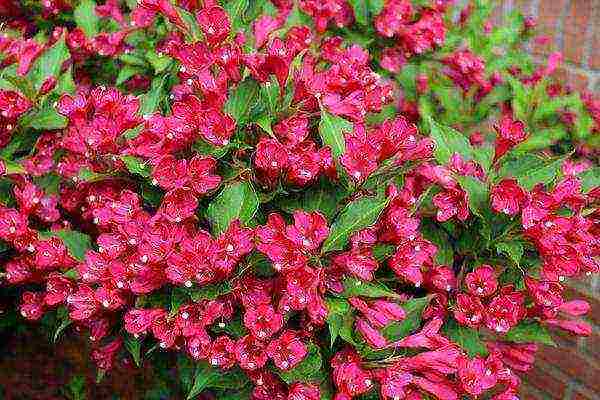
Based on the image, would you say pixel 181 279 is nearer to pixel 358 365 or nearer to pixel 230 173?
pixel 230 173

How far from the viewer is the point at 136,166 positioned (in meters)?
1.39

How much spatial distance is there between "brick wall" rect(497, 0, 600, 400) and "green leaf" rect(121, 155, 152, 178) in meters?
1.49

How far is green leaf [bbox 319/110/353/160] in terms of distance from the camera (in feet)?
4.55

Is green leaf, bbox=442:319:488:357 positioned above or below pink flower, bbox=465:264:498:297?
Answer: below

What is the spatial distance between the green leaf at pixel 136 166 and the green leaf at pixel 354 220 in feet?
1.14

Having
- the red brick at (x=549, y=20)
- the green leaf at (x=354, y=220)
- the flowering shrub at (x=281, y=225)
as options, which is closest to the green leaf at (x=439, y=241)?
the flowering shrub at (x=281, y=225)

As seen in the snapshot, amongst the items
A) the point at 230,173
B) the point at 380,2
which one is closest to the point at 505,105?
the point at 380,2

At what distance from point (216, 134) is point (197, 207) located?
0.50 feet

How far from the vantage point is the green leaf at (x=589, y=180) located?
158cm

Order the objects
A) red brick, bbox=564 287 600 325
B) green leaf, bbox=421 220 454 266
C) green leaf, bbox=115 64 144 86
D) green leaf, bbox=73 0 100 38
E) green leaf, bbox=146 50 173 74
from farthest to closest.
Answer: red brick, bbox=564 287 600 325 → green leaf, bbox=73 0 100 38 → green leaf, bbox=115 64 144 86 → green leaf, bbox=146 50 173 74 → green leaf, bbox=421 220 454 266

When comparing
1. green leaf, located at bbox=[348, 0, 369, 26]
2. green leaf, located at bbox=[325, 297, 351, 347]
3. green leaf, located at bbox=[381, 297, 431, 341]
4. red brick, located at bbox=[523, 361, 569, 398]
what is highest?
green leaf, located at bbox=[348, 0, 369, 26]

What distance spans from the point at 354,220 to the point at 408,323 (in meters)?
0.25

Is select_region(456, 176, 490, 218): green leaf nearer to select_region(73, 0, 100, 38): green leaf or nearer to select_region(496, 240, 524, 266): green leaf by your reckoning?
select_region(496, 240, 524, 266): green leaf

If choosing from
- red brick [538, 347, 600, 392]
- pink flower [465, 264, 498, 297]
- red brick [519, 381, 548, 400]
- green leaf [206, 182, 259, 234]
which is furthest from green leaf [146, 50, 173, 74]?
red brick [519, 381, 548, 400]
